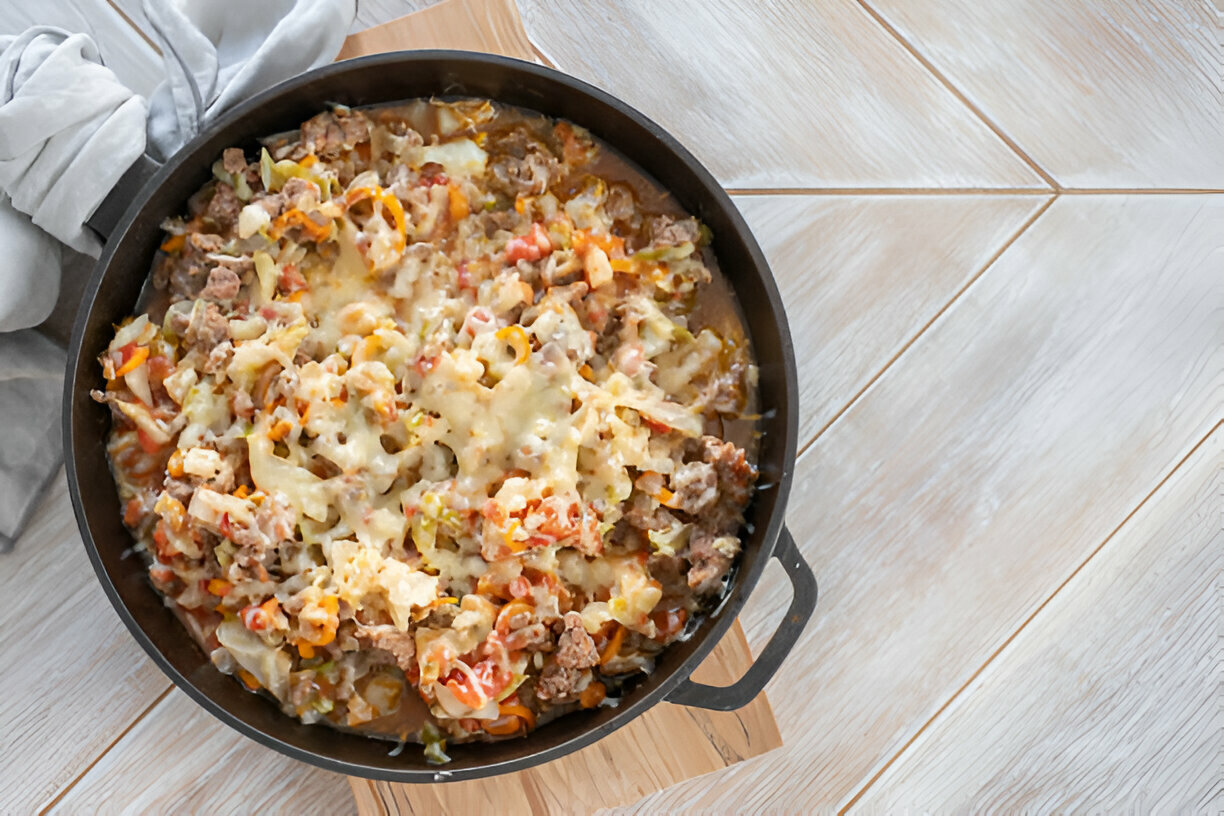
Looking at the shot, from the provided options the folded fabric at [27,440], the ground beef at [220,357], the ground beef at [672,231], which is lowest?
the folded fabric at [27,440]

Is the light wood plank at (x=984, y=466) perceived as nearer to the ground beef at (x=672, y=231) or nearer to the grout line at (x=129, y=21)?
the ground beef at (x=672, y=231)

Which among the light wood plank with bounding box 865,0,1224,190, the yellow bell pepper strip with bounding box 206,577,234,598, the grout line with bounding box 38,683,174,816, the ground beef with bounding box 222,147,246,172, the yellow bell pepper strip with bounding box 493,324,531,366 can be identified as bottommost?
the grout line with bounding box 38,683,174,816

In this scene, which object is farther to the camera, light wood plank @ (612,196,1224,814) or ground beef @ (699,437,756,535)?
light wood plank @ (612,196,1224,814)

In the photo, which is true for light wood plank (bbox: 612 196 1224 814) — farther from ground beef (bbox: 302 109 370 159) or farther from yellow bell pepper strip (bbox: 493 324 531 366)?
ground beef (bbox: 302 109 370 159)

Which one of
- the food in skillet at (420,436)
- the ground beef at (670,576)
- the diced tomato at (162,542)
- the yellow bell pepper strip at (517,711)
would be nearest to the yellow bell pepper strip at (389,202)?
the food in skillet at (420,436)

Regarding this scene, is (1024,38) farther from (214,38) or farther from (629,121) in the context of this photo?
(214,38)

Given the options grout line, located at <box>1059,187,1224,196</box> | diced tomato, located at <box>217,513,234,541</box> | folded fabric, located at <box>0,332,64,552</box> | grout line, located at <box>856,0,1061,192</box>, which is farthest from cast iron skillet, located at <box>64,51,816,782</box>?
grout line, located at <box>1059,187,1224,196</box>
